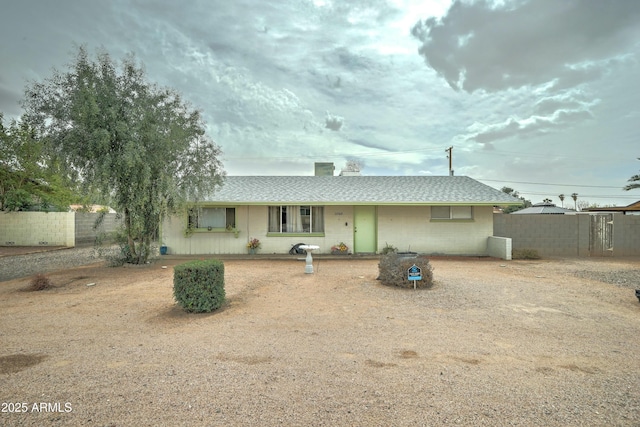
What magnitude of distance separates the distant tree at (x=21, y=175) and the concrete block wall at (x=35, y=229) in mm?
904

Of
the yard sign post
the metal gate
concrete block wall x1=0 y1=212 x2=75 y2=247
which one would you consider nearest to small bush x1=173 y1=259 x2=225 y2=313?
the yard sign post

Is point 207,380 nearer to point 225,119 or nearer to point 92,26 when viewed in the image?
point 92,26

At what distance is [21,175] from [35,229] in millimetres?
3964

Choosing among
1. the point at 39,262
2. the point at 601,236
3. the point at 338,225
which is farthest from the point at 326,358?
the point at 601,236

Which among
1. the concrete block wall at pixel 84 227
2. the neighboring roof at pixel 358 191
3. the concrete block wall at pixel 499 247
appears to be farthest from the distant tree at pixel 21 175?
the concrete block wall at pixel 499 247

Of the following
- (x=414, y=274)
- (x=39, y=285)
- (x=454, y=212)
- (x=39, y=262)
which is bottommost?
(x=39, y=262)

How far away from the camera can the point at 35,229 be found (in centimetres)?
1962

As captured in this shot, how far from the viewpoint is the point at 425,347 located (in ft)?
15.4

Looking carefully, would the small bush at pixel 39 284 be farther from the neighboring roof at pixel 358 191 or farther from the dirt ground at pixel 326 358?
the neighboring roof at pixel 358 191

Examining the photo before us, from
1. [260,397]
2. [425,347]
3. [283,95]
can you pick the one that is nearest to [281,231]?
[283,95]

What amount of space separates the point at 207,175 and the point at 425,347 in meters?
10.5

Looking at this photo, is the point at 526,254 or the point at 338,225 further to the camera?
the point at 338,225

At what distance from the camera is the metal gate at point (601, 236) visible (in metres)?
15.0

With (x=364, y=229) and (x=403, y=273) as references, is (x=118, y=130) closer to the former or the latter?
(x=403, y=273)
